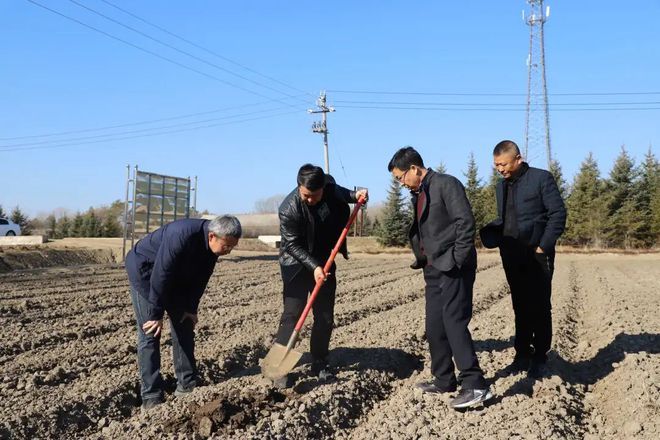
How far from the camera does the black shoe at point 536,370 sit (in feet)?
14.8

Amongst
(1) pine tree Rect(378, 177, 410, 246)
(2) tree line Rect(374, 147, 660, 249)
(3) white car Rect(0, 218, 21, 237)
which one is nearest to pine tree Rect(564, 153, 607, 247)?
(2) tree line Rect(374, 147, 660, 249)

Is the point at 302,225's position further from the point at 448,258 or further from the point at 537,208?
the point at 537,208

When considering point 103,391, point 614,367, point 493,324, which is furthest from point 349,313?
point 103,391

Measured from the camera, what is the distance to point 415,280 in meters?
12.3

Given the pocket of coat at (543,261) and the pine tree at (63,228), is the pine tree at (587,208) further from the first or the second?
the pine tree at (63,228)

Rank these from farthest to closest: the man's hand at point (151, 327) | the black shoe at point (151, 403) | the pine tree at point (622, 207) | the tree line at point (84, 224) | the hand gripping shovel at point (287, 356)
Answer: the tree line at point (84, 224), the pine tree at point (622, 207), the hand gripping shovel at point (287, 356), the black shoe at point (151, 403), the man's hand at point (151, 327)

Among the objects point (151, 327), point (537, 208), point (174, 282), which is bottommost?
point (151, 327)

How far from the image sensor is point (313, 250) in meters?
4.36

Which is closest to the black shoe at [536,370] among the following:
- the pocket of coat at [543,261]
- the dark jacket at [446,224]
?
the pocket of coat at [543,261]

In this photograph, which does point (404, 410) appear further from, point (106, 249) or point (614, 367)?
point (106, 249)

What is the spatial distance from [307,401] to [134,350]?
7.81 ft

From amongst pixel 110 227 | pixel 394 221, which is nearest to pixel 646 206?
pixel 394 221

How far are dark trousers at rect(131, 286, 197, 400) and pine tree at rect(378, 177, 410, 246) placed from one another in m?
26.3

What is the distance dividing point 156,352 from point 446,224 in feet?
6.95
